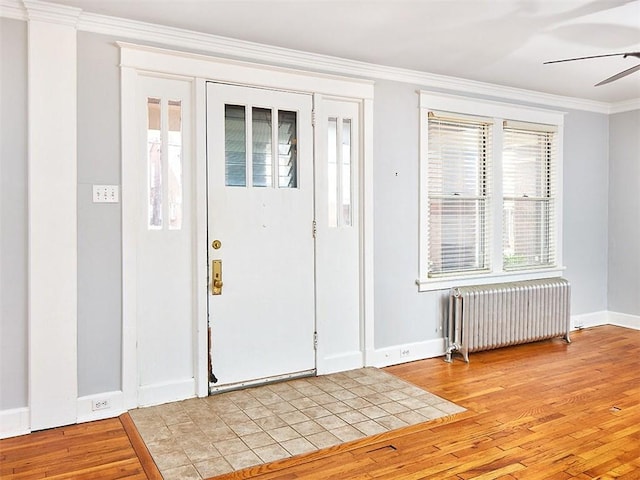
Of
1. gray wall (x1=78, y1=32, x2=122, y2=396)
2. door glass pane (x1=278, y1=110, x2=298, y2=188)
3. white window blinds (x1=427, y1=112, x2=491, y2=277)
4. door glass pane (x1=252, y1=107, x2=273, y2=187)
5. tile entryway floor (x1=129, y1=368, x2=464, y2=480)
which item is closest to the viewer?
tile entryway floor (x1=129, y1=368, x2=464, y2=480)

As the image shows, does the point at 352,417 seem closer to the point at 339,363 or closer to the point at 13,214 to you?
the point at 339,363

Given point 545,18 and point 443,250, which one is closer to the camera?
point 545,18

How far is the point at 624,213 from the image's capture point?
19.2ft

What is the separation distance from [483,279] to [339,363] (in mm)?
1758


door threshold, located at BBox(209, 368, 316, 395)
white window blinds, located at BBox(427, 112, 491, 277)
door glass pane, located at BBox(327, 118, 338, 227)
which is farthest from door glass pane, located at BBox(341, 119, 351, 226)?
door threshold, located at BBox(209, 368, 316, 395)

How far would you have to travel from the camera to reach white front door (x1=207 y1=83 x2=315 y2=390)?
3.69 m

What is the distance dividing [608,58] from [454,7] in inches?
71.7

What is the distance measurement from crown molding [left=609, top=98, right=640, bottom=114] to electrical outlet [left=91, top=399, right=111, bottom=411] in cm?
599

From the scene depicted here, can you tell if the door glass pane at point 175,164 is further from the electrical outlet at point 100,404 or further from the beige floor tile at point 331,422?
the beige floor tile at point 331,422

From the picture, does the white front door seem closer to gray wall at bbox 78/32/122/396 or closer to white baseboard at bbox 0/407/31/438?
gray wall at bbox 78/32/122/396

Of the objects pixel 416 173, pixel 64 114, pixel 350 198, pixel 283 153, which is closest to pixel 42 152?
pixel 64 114

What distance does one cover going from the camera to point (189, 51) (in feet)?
11.6

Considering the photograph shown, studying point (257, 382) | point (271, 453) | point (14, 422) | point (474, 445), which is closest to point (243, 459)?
point (271, 453)

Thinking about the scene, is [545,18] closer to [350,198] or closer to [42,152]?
[350,198]
